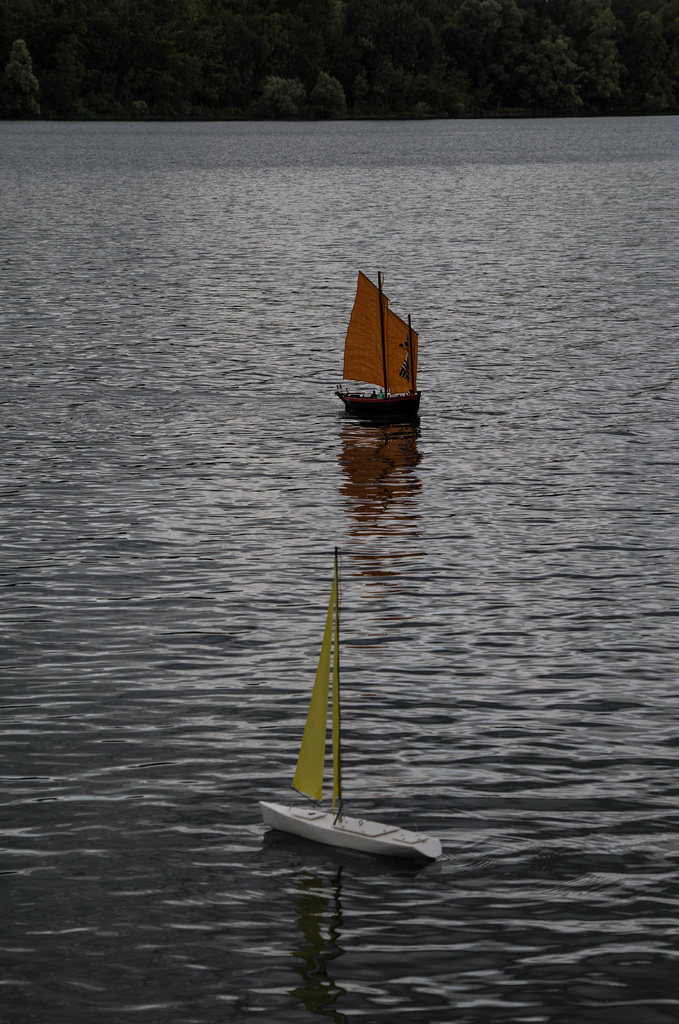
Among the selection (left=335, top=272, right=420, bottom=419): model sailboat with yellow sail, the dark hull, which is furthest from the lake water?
(left=335, top=272, right=420, bottom=419): model sailboat with yellow sail

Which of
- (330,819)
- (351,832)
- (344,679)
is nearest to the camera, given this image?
(351,832)

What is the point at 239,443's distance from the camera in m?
52.9

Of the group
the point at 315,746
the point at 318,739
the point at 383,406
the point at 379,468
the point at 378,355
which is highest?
the point at 378,355

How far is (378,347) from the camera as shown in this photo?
191ft

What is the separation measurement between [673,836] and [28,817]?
11049 mm

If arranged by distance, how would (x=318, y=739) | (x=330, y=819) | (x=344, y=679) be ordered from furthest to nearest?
(x=344, y=679) → (x=330, y=819) → (x=318, y=739)

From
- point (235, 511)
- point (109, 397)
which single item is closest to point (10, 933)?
point (235, 511)

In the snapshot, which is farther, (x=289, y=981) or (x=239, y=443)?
(x=239, y=443)

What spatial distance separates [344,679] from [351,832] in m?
7.69

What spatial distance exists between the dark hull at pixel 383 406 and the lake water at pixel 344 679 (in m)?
1.43

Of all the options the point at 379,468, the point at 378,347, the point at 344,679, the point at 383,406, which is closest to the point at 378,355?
the point at 378,347

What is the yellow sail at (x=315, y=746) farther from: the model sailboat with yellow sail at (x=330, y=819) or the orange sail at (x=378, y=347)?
the orange sail at (x=378, y=347)

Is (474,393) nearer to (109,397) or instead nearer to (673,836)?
(109,397)

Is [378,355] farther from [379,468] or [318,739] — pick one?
[318,739]
